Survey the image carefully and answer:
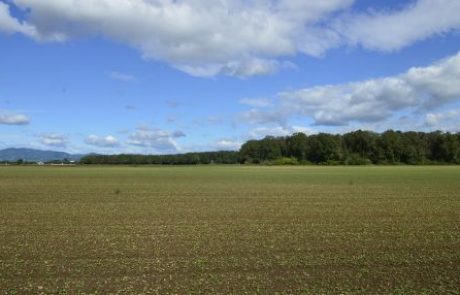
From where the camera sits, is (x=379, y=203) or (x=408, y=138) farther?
(x=408, y=138)

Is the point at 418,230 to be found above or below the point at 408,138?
below

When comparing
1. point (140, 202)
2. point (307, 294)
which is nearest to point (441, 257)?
point (307, 294)

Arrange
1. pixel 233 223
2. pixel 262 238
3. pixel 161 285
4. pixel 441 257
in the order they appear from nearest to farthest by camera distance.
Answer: pixel 161 285 → pixel 441 257 → pixel 262 238 → pixel 233 223

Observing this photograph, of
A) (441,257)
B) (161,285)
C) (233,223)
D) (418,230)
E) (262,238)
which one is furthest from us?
(233,223)

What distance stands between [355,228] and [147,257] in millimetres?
8865

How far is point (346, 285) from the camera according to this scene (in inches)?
445

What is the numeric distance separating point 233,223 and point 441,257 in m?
9.02

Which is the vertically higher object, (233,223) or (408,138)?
(408,138)

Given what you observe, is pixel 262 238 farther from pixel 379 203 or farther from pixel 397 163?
pixel 397 163

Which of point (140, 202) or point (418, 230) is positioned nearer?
point (418, 230)

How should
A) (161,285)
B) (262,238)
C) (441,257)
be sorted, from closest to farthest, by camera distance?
(161,285), (441,257), (262,238)

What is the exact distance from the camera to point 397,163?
187 metres

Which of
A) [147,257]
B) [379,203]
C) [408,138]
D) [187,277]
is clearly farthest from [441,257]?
[408,138]

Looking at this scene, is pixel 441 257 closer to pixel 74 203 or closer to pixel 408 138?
pixel 74 203
